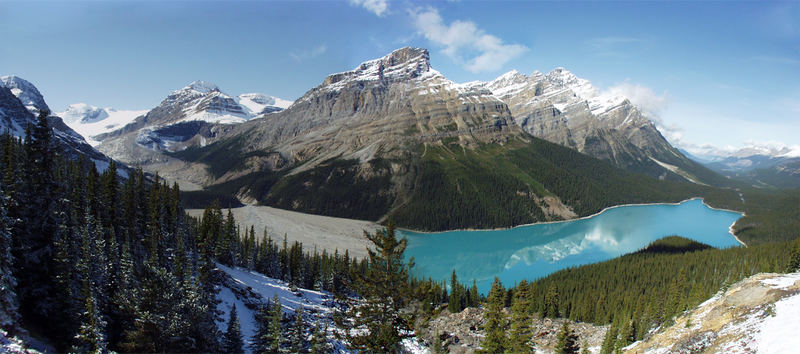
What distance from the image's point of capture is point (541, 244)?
139250 mm

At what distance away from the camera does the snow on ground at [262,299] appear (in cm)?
4020

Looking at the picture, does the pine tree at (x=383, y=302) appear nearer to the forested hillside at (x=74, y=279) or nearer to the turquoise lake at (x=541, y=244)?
the forested hillside at (x=74, y=279)

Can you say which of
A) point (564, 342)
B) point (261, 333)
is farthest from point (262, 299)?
point (564, 342)

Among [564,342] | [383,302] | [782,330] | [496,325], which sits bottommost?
[564,342]

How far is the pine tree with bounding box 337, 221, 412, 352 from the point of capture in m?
16.3

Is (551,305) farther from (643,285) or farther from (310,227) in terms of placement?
(310,227)

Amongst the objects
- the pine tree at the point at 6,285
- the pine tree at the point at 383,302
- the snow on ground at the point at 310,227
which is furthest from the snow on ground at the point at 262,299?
the snow on ground at the point at 310,227

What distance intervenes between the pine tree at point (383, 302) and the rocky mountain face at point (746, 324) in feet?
65.6

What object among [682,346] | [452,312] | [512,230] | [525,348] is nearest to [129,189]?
[525,348]

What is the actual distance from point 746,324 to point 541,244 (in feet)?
397

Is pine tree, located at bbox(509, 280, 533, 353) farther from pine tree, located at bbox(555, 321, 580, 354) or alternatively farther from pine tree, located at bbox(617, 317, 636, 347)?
pine tree, located at bbox(617, 317, 636, 347)

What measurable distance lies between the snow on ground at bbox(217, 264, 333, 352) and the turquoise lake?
155ft

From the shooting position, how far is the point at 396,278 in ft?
53.8

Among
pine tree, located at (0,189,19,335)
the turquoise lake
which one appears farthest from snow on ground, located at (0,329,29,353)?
the turquoise lake
